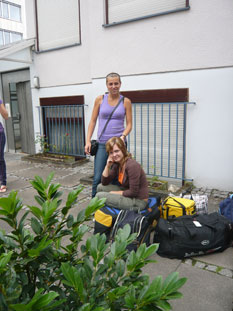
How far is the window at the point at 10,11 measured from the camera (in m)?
27.6

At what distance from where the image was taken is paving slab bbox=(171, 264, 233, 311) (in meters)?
2.14

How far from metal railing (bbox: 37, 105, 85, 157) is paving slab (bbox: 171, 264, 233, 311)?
508 centimetres

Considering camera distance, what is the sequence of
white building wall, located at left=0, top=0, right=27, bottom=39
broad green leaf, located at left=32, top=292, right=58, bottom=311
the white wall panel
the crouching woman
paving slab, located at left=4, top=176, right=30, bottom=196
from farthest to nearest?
white building wall, located at left=0, top=0, right=27, bottom=39, paving slab, located at left=4, top=176, right=30, bottom=196, the white wall panel, the crouching woman, broad green leaf, located at left=32, top=292, right=58, bottom=311

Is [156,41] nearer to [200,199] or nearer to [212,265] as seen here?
[200,199]

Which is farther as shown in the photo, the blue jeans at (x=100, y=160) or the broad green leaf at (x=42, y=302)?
the blue jeans at (x=100, y=160)

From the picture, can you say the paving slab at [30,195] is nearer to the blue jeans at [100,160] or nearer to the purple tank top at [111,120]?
the blue jeans at [100,160]

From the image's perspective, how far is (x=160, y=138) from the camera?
18.2 ft

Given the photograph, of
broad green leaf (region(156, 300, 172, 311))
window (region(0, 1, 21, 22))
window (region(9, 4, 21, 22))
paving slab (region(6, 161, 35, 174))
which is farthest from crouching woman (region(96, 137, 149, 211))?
window (region(9, 4, 21, 22))

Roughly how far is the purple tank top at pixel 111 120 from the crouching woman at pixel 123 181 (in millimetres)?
379

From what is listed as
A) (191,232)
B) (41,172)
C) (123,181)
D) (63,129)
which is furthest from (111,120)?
(63,129)

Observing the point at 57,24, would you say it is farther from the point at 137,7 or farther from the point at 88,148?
the point at 88,148

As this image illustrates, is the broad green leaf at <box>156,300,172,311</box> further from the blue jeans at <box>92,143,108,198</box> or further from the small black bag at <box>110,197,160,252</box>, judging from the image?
the blue jeans at <box>92,143,108,198</box>

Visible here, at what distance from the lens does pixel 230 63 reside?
4.48 metres

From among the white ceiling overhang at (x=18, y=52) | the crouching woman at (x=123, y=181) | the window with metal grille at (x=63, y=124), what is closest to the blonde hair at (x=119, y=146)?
the crouching woman at (x=123, y=181)
